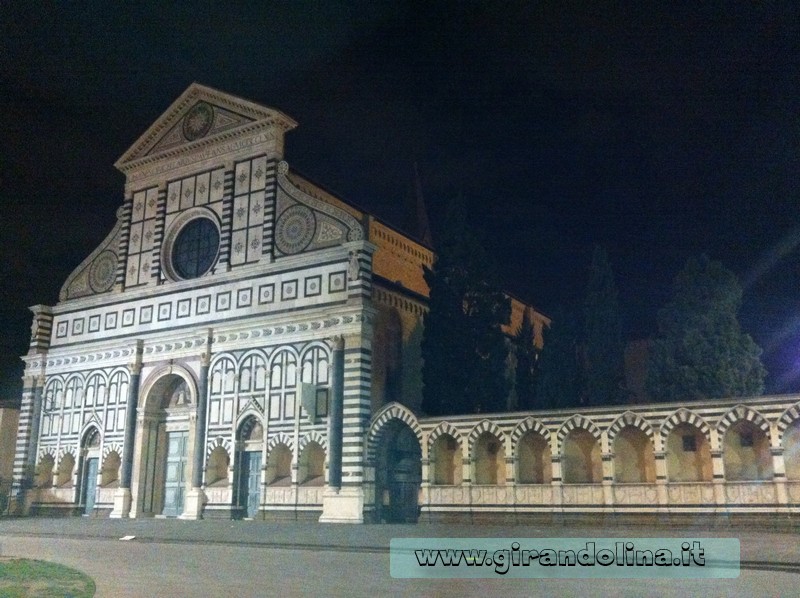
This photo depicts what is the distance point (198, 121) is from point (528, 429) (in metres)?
20.1

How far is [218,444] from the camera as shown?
1161 inches

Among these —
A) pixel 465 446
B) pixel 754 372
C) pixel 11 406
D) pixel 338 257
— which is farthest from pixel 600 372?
pixel 11 406

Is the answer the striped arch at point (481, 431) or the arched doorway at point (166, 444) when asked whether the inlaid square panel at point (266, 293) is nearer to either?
the arched doorway at point (166, 444)

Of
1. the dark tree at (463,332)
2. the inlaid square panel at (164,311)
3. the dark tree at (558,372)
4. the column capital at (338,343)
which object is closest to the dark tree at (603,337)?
the dark tree at (558,372)

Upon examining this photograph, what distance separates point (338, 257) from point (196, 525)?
A: 408 inches

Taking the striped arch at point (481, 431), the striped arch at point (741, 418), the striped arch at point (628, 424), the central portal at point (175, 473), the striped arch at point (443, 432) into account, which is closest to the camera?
the striped arch at point (741, 418)

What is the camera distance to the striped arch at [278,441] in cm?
2792

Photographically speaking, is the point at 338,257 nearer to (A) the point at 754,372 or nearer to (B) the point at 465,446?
(B) the point at 465,446

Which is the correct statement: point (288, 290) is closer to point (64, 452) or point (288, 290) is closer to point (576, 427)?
point (576, 427)

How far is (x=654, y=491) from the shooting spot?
2228 centimetres

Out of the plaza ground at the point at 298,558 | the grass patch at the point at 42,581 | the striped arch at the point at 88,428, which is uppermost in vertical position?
the striped arch at the point at 88,428

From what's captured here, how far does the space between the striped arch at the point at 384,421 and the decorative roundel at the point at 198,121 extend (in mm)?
15206

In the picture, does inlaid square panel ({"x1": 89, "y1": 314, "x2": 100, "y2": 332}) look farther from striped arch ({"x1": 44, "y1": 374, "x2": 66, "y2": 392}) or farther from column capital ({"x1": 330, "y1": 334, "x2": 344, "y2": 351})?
column capital ({"x1": 330, "y1": 334, "x2": 344, "y2": 351})

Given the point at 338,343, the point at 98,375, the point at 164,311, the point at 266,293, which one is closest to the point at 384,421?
the point at 338,343
